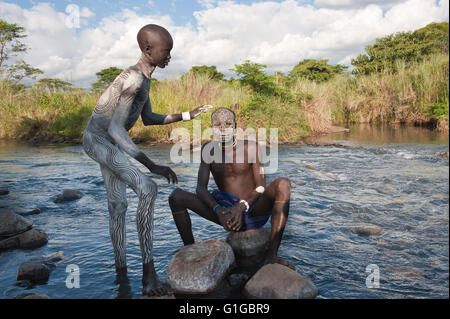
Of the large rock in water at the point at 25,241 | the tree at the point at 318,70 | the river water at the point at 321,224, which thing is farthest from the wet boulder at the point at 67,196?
the tree at the point at 318,70

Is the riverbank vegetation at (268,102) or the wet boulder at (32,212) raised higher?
the riverbank vegetation at (268,102)

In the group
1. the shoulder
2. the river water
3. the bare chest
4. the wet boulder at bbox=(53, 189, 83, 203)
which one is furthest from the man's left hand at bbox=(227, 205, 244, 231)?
the wet boulder at bbox=(53, 189, 83, 203)

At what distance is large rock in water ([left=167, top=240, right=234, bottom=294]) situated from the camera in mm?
2812

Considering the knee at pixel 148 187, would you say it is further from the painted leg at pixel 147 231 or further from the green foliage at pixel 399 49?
the green foliage at pixel 399 49

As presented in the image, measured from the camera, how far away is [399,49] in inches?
953

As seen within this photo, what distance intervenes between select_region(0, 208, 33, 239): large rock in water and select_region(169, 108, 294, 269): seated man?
7.20ft

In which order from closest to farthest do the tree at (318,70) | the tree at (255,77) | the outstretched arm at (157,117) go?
the outstretched arm at (157,117) < the tree at (255,77) < the tree at (318,70)

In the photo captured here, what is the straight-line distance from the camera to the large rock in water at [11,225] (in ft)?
13.6

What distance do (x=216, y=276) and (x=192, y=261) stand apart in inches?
9.3

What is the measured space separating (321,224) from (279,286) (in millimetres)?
2038

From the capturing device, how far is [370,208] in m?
5.11

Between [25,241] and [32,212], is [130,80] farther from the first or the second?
[32,212]

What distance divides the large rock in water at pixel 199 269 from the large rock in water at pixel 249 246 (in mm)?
282
